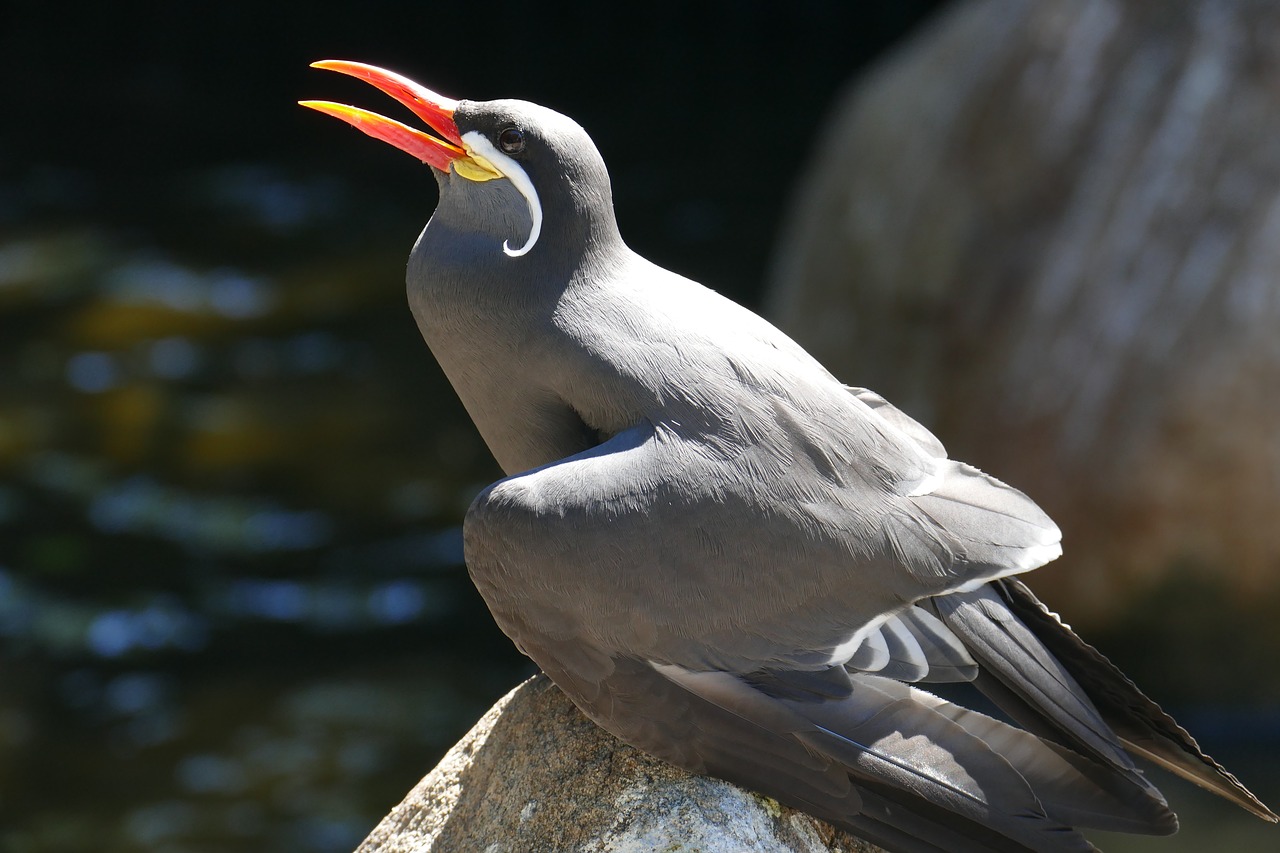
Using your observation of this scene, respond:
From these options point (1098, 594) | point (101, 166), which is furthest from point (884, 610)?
point (101, 166)

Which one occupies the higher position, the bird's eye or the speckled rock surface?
the bird's eye

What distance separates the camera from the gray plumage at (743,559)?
7.59ft

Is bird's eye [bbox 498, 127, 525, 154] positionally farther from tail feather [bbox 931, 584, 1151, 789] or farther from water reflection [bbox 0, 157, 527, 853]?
water reflection [bbox 0, 157, 527, 853]

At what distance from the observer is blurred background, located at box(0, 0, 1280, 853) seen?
4.94 meters

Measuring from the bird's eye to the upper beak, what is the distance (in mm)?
58

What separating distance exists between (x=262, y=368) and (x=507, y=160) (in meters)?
5.08

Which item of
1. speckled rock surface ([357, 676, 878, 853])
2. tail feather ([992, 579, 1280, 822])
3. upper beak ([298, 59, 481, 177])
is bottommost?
tail feather ([992, 579, 1280, 822])

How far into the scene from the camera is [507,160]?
96.0 inches

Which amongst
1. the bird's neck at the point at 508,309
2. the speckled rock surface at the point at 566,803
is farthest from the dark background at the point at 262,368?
the bird's neck at the point at 508,309

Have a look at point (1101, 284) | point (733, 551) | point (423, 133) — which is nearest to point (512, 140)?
point (423, 133)

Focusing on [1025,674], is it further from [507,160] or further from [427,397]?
[427,397]

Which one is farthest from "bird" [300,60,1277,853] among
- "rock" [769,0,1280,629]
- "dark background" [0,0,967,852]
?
"dark background" [0,0,967,852]

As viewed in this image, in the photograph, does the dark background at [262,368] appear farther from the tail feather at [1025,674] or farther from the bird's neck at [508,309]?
the tail feather at [1025,674]

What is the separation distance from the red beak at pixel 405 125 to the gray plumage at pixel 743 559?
0.04m
